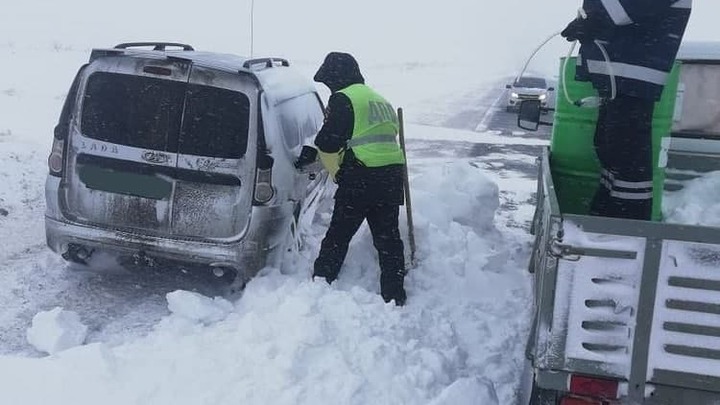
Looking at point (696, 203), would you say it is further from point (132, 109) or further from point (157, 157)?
point (132, 109)

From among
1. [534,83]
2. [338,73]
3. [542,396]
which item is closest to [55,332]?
[338,73]

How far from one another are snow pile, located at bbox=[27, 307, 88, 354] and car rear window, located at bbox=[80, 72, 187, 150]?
1311 mm

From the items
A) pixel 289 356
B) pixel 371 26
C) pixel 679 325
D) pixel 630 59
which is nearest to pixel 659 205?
pixel 630 59

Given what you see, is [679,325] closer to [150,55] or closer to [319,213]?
[150,55]

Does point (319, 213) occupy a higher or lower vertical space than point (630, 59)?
lower

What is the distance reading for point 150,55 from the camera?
17.0ft

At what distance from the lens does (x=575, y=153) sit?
5125mm

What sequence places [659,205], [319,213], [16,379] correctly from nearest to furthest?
[16,379], [659,205], [319,213]

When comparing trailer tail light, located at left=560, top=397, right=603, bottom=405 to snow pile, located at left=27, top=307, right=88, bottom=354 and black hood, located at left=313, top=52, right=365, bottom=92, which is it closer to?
black hood, located at left=313, top=52, right=365, bottom=92

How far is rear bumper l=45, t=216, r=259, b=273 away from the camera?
5.09 m

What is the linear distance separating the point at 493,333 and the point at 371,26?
263ft

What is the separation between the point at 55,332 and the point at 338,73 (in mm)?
2624

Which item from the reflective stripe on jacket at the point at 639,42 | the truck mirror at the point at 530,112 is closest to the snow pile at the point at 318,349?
the truck mirror at the point at 530,112

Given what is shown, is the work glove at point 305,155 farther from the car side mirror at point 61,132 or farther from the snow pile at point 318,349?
the car side mirror at point 61,132
